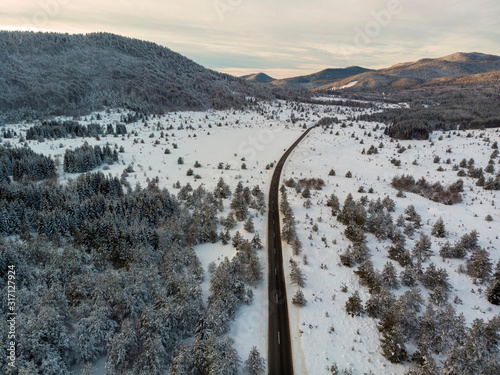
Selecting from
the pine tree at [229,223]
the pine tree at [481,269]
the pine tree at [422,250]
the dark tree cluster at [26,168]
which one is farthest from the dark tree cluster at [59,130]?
the pine tree at [481,269]

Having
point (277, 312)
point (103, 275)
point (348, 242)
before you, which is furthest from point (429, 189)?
point (103, 275)

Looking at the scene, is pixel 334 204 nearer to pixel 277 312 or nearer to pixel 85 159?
pixel 277 312

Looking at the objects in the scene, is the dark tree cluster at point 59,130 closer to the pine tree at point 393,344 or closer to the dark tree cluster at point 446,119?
the pine tree at point 393,344

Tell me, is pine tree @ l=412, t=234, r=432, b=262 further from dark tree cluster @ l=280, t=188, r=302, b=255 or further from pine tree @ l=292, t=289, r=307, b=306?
pine tree @ l=292, t=289, r=307, b=306

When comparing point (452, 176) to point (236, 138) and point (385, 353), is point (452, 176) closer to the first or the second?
point (385, 353)

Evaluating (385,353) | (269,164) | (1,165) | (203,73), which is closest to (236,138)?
Answer: (269,164)

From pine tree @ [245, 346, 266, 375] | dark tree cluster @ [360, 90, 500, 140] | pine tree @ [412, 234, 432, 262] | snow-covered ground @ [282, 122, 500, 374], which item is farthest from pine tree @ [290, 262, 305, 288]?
dark tree cluster @ [360, 90, 500, 140]
